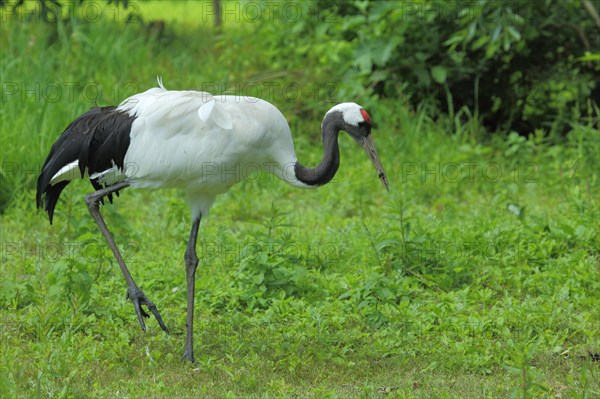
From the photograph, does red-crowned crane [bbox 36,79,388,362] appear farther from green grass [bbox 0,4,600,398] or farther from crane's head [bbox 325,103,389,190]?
green grass [bbox 0,4,600,398]

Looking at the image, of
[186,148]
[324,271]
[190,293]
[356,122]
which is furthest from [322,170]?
[324,271]

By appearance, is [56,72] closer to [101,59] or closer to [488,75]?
[101,59]

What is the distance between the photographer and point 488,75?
367 inches

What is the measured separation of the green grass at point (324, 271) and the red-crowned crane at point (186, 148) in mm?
441

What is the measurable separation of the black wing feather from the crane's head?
A: 1157mm

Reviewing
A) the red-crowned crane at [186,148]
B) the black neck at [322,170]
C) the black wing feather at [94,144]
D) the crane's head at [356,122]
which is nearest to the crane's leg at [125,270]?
the red-crowned crane at [186,148]

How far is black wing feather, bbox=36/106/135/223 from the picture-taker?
5.23 meters

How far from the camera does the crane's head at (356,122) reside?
547 centimetres

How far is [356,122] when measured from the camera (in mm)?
5480

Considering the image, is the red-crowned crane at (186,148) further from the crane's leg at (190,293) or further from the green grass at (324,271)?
the green grass at (324,271)

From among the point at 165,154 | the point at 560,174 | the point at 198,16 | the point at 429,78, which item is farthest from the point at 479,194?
the point at 198,16

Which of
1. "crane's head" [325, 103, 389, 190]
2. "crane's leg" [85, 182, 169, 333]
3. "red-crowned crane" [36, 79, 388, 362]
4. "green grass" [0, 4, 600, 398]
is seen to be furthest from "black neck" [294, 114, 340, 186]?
"crane's leg" [85, 182, 169, 333]

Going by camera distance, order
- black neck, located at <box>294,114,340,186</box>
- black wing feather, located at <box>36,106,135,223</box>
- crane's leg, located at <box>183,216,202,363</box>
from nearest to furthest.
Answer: crane's leg, located at <box>183,216,202,363</box> < black wing feather, located at <box>36,106,135,223</box> < black neck, located at <box>294,114,340,186</box>

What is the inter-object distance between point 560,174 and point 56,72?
4.77 meters
